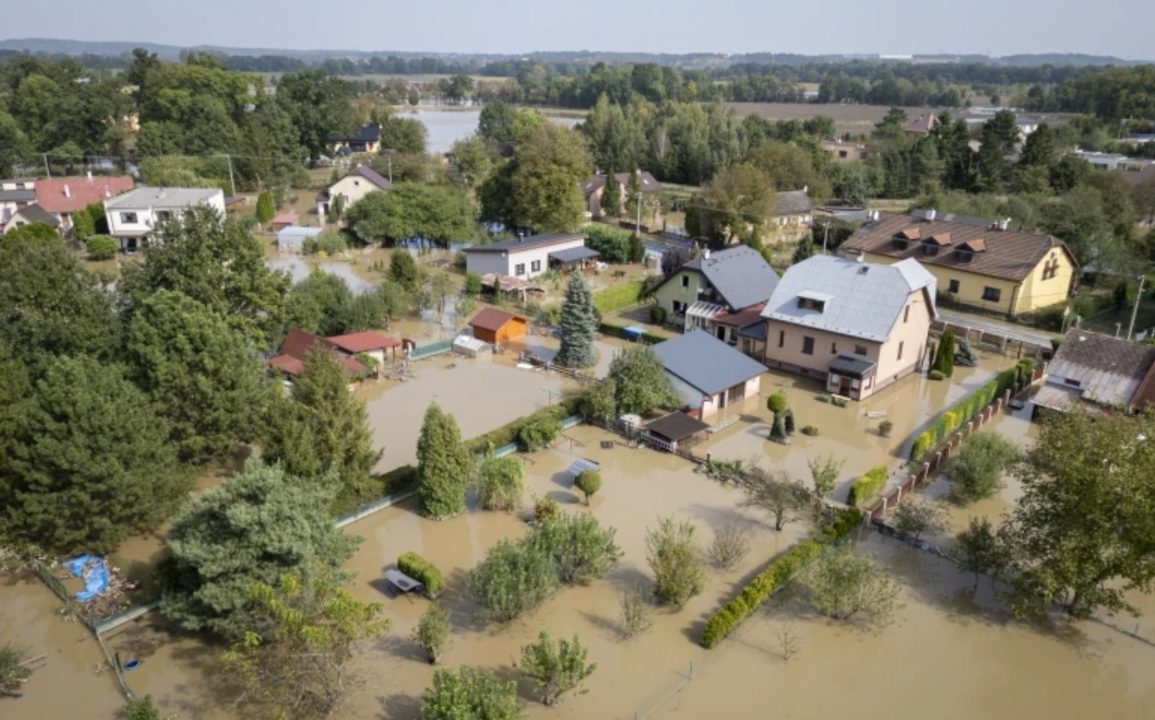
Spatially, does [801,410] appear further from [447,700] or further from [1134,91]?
[1134,91]

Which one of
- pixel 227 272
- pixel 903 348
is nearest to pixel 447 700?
pixel 227 272

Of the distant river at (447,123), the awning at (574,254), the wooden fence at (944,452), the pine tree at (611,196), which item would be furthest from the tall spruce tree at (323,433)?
the distant river at (447,123)

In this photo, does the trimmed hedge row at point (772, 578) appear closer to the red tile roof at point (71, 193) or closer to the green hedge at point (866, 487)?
the green hedge at point (866, 487)

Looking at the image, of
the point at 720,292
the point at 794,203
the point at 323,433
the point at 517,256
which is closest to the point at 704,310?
the point at 720,292

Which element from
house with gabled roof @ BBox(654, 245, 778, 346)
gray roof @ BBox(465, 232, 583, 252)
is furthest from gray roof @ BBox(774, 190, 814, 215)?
house with gabled roof @ BBox(654, 245, 778, 346)

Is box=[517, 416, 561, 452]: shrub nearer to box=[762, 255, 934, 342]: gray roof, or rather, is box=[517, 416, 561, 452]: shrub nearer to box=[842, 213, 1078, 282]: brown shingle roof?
box=[762, 255, 934, 342]: gray roof

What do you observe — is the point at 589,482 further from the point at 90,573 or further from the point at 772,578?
the point at 90,573
